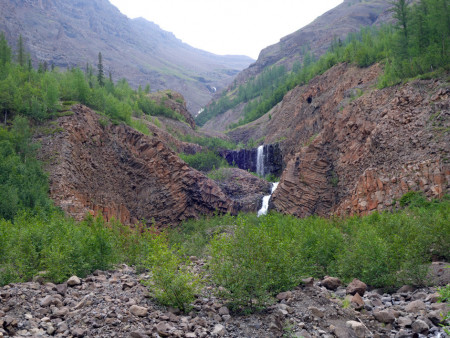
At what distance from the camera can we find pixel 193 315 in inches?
417

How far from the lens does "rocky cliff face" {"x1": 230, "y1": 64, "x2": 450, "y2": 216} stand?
28.5 m

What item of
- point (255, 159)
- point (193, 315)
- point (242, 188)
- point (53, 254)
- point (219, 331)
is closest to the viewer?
point (219, 331)

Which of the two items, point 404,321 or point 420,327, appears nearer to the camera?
point 420,327


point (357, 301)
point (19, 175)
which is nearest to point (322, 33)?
point (19, 175)

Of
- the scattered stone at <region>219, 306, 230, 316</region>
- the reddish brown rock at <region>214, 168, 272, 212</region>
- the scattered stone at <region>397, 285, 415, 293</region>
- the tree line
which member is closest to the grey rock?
the scattered stone at <region>397, 285, 415, 293</region>

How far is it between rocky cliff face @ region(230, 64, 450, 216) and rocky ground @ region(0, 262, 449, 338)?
1790cm

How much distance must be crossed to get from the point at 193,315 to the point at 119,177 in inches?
1258

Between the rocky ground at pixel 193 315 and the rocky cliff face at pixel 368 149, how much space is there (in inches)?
705

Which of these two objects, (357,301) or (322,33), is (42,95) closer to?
(357,301)

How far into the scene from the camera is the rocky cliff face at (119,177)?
3294cm

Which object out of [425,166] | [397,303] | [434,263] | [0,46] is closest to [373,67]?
[425,166]

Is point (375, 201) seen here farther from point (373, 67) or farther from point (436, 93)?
point (373, 67)

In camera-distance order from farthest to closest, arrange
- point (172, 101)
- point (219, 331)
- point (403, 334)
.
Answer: point (172, 101) < point (403, 334) < point (219, 331)

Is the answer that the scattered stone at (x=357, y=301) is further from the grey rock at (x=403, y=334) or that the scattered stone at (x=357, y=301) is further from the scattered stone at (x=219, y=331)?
the scattered stone at (x=219, y=331)
